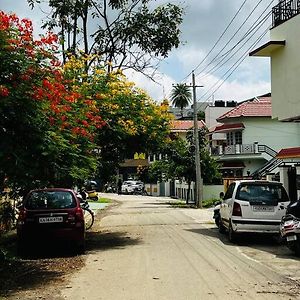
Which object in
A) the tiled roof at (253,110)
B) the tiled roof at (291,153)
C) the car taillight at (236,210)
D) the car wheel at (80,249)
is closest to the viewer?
the car wheel at (80,249)

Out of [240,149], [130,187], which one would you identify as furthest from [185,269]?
[130,187]

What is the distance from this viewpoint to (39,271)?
11188 millimetres

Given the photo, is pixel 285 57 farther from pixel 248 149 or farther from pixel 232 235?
pixel 248 149

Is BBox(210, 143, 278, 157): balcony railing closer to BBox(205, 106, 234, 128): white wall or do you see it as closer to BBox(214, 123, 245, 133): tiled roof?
BBox(214, 123, 245, 133): tiled roof

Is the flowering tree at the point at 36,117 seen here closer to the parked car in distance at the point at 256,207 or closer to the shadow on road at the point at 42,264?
the shadow on road at the point at 42,264

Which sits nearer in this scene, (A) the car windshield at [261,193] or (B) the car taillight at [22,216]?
(B) the car taillight at [22,216]

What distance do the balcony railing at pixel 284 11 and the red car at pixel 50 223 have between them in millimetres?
9941

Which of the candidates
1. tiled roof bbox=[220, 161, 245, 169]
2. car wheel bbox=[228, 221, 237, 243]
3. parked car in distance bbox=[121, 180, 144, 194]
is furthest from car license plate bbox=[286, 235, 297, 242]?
parked car in distance bbox=[121, 180, 144, 194]

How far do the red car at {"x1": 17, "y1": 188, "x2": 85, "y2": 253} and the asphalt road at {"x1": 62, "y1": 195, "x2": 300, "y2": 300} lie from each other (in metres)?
0.74

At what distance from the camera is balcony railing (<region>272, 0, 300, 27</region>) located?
18.3 metres

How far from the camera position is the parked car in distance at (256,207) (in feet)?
49.2

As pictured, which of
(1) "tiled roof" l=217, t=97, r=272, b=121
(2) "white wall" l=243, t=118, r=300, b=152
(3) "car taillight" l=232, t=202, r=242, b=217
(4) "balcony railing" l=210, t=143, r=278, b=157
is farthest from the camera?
(2) "white wall" l=243, t=118, r=300, b=152

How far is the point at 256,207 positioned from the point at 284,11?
7574 millimetres

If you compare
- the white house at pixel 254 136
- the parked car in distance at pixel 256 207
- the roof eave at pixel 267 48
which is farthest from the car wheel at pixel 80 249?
the white house at pixel 254 136
